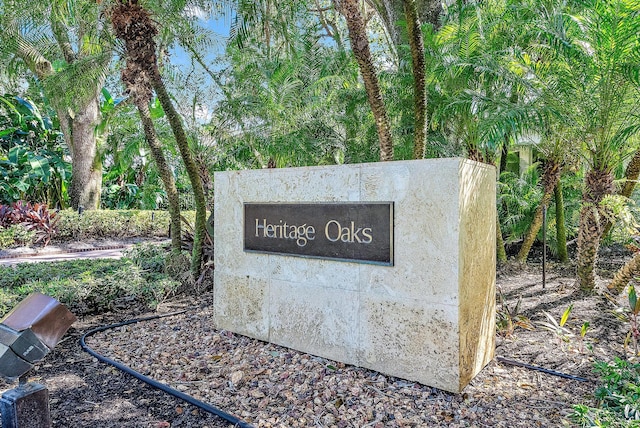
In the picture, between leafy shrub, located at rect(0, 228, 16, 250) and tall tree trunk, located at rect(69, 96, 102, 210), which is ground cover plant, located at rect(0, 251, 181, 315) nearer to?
leafy shrub, located at rect(0, 228, 16, 250)

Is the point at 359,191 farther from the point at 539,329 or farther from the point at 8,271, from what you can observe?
the point at 8,271

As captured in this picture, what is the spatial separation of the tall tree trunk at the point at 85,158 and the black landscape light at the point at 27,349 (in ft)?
44.9

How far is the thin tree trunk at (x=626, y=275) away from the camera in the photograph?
201 inches

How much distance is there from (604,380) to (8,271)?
6.79 meters

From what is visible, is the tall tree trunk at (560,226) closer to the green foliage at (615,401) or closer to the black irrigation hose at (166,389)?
the green foliage at (615,401)

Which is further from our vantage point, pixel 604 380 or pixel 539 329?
pixel 539 329

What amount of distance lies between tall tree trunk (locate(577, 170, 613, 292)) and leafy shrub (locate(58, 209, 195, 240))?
39.3ft

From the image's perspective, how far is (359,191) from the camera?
10.8 feet

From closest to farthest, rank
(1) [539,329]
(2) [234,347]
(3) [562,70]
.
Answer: (2) [234,347] → (1) [539,329] → (3) [562,70]

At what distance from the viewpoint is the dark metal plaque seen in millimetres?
3176

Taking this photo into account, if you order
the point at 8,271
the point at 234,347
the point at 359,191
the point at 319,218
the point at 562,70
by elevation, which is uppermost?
the point at 562,70

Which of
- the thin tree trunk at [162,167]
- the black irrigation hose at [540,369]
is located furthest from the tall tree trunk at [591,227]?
the thin tree trunk at [162,167]

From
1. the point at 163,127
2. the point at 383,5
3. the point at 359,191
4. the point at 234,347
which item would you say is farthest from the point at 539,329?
the point at 163,127

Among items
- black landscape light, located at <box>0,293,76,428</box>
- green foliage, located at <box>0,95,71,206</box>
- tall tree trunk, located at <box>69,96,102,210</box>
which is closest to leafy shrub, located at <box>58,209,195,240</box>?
tall tree trunk, located at <box>69,96,102,210</box>
